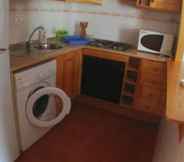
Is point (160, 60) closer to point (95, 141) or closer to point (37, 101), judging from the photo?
point (95, 141)

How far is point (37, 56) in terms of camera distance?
2.36m

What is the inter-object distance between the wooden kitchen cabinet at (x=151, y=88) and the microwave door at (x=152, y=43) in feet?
0.90

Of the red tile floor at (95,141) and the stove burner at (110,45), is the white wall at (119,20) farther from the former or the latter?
→ the red tile floor at (95,141)

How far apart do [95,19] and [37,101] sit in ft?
5.57

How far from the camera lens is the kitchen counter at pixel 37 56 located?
2.10 meters

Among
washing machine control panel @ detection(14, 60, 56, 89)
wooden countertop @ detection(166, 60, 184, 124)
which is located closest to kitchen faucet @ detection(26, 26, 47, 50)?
washing machine control panel @ detection(14, 60, 56, 89)

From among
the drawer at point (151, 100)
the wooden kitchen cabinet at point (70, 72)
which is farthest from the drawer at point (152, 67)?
the wooden kitchen cabinet at point (70, 72)

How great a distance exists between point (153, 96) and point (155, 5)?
1071mm

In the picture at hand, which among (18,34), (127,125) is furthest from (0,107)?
(127,125)

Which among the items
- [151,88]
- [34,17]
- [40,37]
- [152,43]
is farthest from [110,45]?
[34,17]

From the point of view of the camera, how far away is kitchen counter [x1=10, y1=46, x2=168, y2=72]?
2097 mm

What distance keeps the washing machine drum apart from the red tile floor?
0.23 metres

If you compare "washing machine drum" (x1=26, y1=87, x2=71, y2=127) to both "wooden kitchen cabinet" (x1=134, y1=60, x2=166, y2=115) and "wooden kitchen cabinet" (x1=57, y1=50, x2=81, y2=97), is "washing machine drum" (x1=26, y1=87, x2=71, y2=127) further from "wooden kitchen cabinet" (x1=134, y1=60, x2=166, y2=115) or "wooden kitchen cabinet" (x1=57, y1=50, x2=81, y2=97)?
"wooden kitchen cabinet" (x1=134, y1=60, x2=166, y2=115)

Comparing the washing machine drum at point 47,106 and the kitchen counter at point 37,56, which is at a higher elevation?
the kitchen counter at point 37,56
